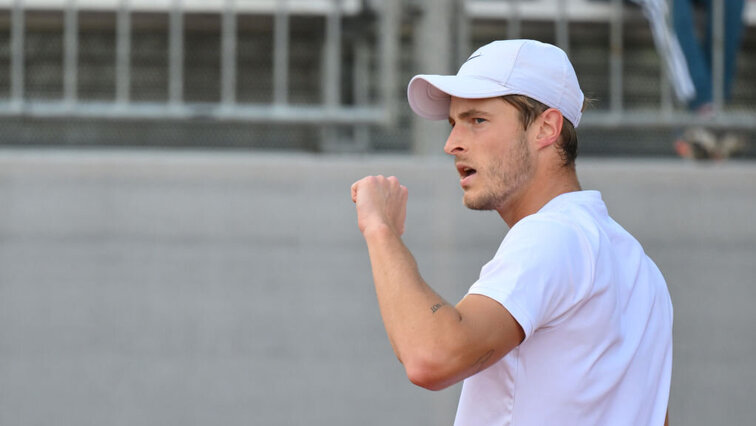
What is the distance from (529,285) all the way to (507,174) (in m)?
0.30

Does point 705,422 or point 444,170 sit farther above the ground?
point 444,170

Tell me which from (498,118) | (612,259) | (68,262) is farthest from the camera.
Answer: (68,262)

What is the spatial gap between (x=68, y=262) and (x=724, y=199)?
2533 mm

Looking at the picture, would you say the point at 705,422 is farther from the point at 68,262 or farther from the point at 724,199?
the point at 68,262

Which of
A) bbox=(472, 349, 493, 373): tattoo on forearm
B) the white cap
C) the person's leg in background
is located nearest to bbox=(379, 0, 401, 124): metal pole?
the person's leg in background

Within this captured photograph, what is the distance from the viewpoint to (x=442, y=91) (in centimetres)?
175

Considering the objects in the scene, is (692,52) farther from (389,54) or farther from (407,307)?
(407,307)

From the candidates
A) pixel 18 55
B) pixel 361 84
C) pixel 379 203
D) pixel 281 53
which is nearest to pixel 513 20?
pixel 361 84

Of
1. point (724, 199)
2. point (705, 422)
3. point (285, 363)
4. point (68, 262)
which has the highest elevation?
point (724, 199)

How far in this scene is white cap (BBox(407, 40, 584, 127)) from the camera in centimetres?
161

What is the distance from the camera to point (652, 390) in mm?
1612

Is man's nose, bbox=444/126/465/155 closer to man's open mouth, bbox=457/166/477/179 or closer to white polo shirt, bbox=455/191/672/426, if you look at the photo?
man's open mouth, bbox=457/166/477/179

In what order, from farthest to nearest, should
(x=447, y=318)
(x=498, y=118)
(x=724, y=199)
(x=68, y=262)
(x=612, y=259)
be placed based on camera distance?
(x=724, y=199) < (x=68, y=262) < (x=498, y=118) < (x=612, y=259) < (x=447, y=318)

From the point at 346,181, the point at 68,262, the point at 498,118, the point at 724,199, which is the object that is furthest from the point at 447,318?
the point at 724,199
